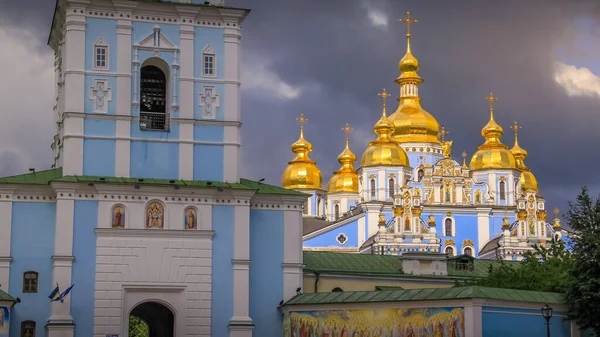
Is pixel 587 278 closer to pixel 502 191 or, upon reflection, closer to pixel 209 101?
pixel 209 101

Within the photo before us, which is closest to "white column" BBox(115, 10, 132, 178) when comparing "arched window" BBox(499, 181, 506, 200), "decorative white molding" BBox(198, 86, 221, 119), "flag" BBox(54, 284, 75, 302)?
"decorative white molding" BBox(198, 86, 221, 119)

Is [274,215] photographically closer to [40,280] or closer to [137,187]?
[137,187]

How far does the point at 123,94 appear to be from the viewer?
37125 mm

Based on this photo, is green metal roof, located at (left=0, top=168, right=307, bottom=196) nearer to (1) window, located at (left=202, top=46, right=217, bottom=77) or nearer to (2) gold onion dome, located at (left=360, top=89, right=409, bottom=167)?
(1) window, located at (left=202, top=46, right=217, bottom=77)

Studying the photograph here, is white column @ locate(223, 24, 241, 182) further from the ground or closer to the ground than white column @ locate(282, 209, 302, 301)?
further from the ground

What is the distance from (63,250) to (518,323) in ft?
39.4

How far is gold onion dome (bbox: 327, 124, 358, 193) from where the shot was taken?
3895 inches

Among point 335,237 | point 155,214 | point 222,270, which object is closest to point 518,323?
point 222,270

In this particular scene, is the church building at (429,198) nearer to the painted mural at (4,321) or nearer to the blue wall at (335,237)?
the blue wall at (335,237)

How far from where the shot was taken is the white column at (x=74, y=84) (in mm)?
36375

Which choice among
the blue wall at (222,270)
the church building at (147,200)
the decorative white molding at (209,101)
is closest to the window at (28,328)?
the church building at (147,200)

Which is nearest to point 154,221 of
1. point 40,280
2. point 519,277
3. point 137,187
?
point 137,187

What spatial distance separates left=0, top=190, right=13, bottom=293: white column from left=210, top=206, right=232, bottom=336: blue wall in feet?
17.8

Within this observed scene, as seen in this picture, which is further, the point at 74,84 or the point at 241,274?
the point at 241,274
